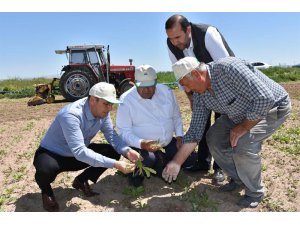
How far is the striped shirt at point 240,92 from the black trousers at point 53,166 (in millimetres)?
1082

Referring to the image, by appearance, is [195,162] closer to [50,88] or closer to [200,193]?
[200,193]

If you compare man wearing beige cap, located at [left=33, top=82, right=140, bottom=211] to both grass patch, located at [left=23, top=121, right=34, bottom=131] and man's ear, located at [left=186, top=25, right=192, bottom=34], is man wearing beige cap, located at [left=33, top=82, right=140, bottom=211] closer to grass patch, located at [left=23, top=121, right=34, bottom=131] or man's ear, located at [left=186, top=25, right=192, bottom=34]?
man's ear, located at [left=186, top=25, right=192, bottom=34]

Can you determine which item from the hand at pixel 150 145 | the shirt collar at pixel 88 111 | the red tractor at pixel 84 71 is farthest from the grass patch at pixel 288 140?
the red tractor at pixel 84 71

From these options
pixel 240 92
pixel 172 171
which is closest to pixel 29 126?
pixel 172 171

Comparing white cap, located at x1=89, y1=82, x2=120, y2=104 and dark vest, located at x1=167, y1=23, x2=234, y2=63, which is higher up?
dark vest, located at x1=167, y1=23, x2=234, y2=63

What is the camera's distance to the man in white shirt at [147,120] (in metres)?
3.46

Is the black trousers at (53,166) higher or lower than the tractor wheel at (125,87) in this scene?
lower

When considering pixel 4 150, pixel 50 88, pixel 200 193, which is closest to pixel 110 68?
pixel 50 88

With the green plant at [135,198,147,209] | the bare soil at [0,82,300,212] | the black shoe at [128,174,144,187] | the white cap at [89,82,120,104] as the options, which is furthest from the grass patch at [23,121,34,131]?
the white cap at [89,82,120,104]

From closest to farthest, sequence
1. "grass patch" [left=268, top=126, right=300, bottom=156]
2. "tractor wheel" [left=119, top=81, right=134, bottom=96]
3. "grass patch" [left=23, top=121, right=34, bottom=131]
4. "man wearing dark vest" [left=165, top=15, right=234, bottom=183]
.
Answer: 1. "man wearing dark vest" [left=165, top=15, right=234, bottom=183]
2. "grass patch" [left=268, top=126, right=300, bottom=156]
3. "grass patch" [left=23, top=121, right=34, bottom=131]
4. "tractor wheel" [left=119, top=81, right=134, bottom=96]

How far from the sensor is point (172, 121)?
3.66m

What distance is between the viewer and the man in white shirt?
→ 346 centimetres

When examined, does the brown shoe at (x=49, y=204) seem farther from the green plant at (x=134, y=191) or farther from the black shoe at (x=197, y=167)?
the black shoe at (x=197, y=167)

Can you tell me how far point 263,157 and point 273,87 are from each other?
171 cm
